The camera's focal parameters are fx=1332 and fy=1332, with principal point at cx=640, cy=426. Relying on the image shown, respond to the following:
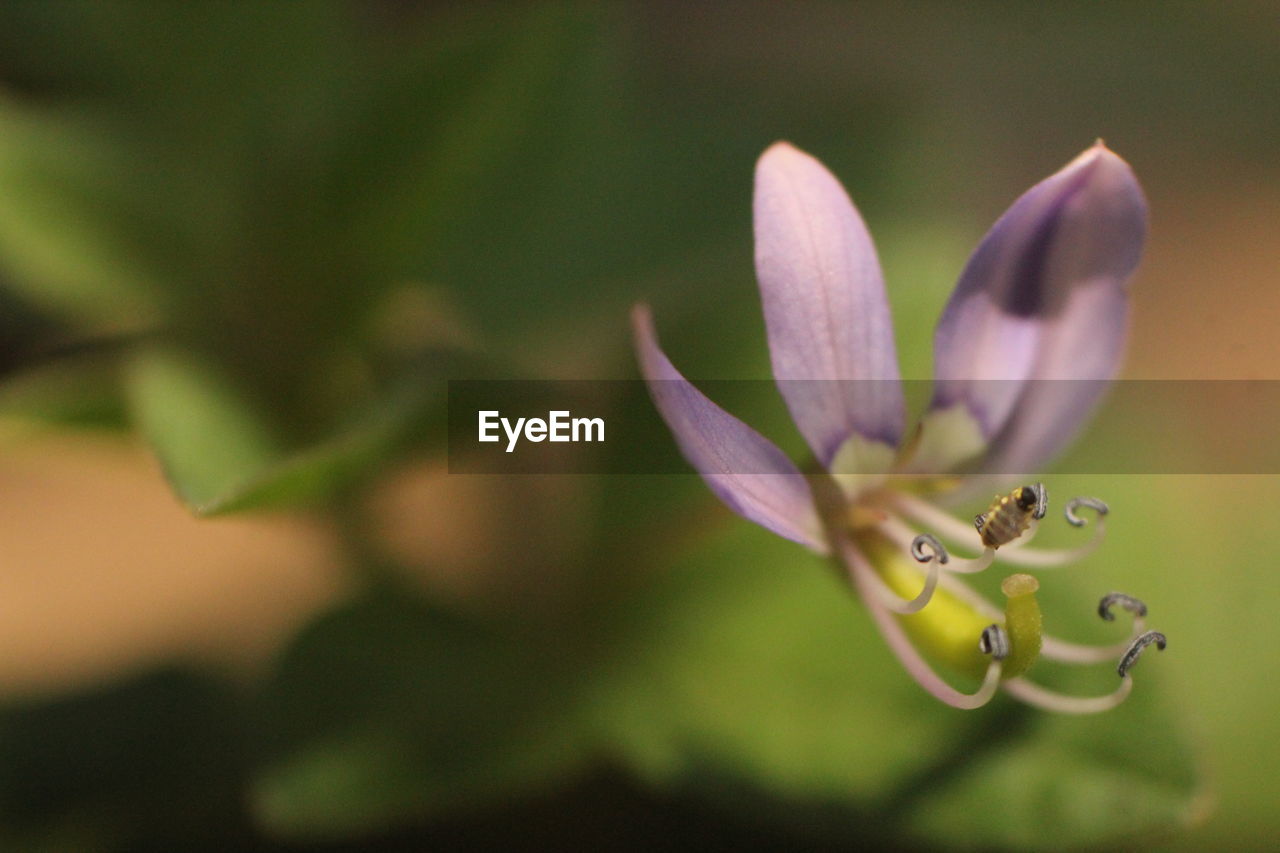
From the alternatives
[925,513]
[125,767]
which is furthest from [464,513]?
[925,513]

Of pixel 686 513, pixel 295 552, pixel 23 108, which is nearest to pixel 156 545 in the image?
pixel 295 552

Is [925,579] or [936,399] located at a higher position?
[936,399]

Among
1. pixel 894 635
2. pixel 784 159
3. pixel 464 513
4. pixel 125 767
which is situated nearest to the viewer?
pixel 784 159

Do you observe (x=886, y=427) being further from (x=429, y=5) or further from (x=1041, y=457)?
(x=429, y=5)

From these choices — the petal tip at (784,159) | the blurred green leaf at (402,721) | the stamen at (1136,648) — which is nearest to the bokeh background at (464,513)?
the blurred green leaf at (402,721)

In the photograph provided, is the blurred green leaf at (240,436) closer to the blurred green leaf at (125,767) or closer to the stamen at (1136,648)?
the blurred green leaf at (125,767)

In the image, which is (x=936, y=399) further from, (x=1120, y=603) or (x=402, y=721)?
(x=402, y=721)
